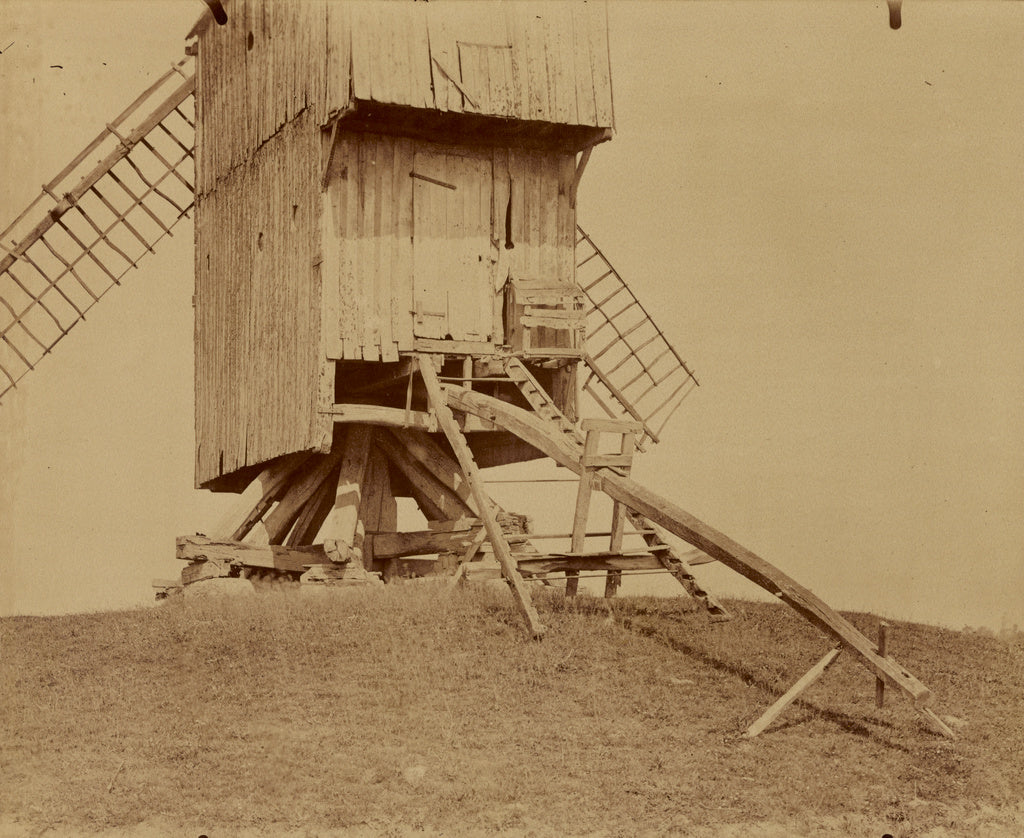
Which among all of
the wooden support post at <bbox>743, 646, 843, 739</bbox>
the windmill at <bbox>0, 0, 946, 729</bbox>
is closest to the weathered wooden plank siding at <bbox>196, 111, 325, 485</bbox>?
the windmill at <bbox>0, 0, 946, 729</bbox>

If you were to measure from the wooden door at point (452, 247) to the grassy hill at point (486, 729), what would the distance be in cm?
383

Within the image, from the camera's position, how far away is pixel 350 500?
1977 centimetres

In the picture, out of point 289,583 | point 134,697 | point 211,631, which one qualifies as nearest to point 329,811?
point 134,697

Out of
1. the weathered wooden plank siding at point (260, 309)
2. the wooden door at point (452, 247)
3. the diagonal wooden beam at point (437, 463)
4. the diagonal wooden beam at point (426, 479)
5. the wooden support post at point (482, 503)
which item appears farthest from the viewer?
the diagonal wooden beam at point (426, 479)

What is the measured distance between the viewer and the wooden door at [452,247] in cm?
1891

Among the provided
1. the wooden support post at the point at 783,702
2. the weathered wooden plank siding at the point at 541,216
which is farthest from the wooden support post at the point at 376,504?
the wooden support post at the point at 783,702

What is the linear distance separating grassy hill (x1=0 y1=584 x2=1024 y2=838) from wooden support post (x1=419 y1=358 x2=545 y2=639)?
12.1 inches

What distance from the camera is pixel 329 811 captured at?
11.1 metres

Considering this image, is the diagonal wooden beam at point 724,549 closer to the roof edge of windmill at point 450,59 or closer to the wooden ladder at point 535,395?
the wooden ladder at point 535,395

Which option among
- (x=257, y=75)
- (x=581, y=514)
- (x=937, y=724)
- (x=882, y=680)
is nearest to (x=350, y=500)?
(x=581, y=514)

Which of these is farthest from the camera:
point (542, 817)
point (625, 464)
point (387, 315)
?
point (387, 315)

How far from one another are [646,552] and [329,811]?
230 inches

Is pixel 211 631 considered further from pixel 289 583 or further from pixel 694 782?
pixel 694 782

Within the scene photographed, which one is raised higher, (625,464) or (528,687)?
(625,464)
